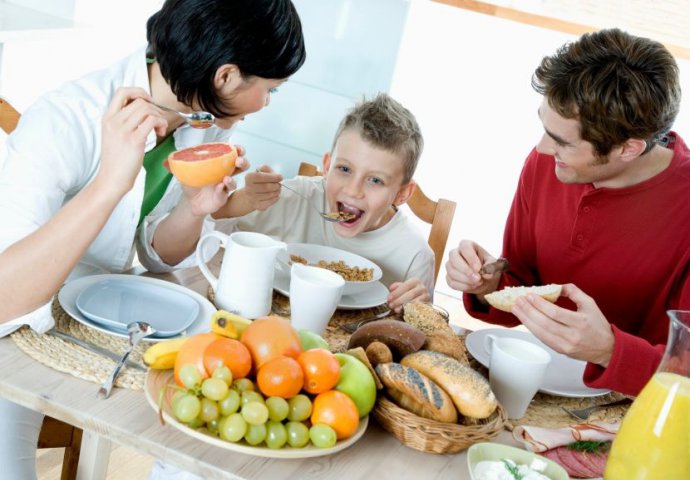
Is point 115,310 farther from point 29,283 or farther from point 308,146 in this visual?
point 308,146

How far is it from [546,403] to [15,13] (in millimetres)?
2840

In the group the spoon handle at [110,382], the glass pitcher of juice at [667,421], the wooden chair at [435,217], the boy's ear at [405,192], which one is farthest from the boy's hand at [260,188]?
the glass pitcher of juice at [667,421]

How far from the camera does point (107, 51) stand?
144 inches

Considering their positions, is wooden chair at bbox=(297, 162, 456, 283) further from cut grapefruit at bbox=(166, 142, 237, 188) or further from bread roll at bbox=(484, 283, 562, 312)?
cut grapefruit at bbox=(166, 142, 237, 188)

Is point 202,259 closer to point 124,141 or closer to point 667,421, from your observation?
point 124,141

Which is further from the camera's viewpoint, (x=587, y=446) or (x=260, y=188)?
(x=260, y=188)

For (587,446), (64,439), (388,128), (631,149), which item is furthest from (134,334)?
(631,149)

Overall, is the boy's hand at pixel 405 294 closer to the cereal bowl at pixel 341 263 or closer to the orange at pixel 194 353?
the cereal bowl at pixel 341 263

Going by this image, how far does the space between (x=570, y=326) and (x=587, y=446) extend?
0.67ft

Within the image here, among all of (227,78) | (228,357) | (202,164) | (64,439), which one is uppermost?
(227,78)

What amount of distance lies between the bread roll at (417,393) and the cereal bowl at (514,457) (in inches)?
2.1

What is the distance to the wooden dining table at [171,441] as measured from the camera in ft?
3.06

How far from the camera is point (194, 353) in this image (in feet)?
3.20

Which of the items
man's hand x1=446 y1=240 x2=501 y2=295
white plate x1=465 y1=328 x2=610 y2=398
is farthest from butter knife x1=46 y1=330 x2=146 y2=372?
man's hand x1=446 y1=240 x2=501 y2=295
